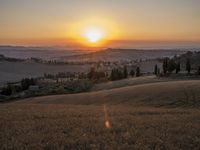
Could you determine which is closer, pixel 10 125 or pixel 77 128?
pixel 77 128

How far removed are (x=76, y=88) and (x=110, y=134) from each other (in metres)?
60.9

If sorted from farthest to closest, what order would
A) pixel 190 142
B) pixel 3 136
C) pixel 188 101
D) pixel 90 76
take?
pixel 90 76 < pixel 188 101 < pixel 3 136 < pixel 190 142

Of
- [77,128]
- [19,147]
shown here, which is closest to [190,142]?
[77,128]

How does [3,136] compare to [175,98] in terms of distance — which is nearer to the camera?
[3,136]

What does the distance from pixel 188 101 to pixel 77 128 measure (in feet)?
67.0

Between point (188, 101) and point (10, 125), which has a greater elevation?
point (10, 125)

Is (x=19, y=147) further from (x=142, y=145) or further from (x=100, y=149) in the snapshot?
(x=142, y=145)

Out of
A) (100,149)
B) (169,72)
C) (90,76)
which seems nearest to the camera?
(100,149)

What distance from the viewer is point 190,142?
11.1m

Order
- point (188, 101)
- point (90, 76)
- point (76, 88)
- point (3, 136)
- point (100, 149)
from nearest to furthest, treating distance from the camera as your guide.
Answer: point (100, 149) → point (3, 136) → point (188, 101) → point (76, 88) → point (90, 76)

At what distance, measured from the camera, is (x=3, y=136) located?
40.2 feet

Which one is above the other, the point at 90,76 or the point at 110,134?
the point at 110,134

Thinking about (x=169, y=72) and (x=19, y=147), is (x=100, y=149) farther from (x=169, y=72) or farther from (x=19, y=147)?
(x=169, y=72)

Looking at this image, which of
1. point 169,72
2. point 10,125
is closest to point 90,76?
point 169,72
